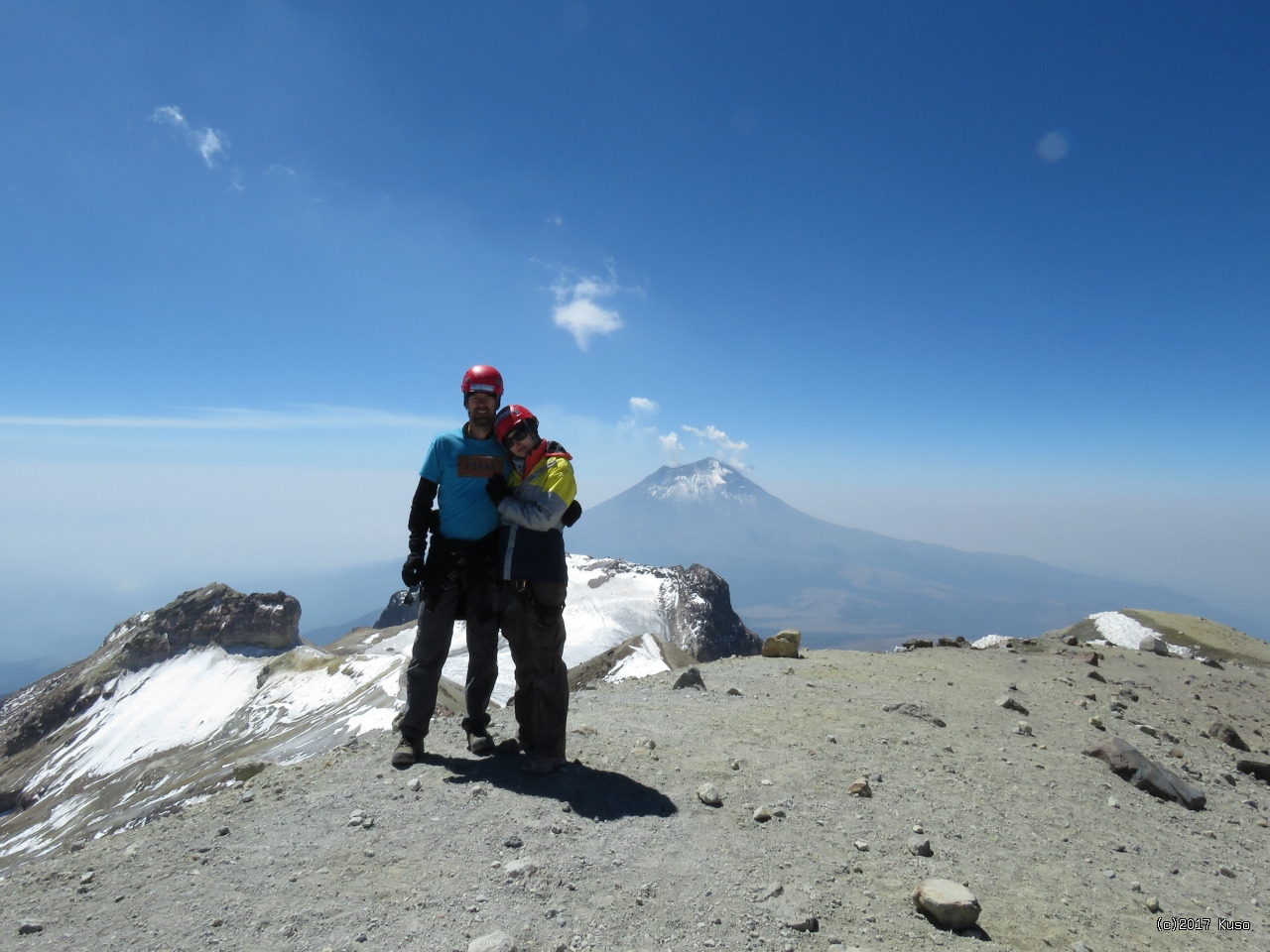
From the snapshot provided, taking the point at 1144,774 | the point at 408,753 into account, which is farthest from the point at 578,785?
the point at 1144,774

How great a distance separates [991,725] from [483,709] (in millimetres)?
6959

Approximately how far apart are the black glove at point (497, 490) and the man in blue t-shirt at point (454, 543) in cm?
17

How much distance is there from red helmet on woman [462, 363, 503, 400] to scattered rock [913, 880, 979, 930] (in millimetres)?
5098

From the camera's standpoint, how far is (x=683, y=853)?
170 inches

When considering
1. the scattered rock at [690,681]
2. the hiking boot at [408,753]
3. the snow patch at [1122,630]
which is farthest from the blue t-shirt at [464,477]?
the snow patch at [1122,630]

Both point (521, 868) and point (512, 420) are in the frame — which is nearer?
point (521, 868)

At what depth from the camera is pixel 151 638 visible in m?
72.4

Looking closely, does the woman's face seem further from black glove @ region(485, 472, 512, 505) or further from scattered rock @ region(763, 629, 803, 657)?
scattered rock @ region(763, 629, 803, 657)

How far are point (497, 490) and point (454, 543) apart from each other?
0.77m

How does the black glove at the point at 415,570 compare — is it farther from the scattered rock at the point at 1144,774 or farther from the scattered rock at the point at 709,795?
the scattered rock at the point at 1144,774

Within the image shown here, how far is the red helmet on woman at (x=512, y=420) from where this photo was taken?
5.77 m

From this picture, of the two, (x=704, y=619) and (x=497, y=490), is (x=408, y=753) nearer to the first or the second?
(x=497, y=490)

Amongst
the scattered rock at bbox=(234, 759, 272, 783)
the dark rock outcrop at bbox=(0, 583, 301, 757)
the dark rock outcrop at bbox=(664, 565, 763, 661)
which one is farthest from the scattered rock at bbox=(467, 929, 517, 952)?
the dark rock outcrop at bbox=(0, 583, 301, 757)

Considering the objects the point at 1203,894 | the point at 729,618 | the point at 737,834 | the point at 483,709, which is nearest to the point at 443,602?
the point at 483,709
